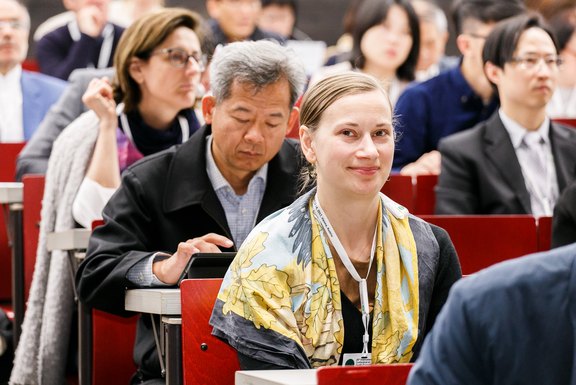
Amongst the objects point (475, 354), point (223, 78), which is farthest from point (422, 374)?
point (223, 78)

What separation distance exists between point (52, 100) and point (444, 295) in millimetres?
3022

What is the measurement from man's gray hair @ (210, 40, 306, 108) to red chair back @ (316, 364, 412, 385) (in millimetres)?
1215

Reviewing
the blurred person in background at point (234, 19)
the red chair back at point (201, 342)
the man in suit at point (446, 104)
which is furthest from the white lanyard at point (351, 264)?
the blurred person in background at point (234, 19)

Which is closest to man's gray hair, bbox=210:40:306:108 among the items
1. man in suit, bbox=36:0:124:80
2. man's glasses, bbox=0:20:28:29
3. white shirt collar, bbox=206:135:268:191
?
white shirt collar, bbox=206:135:268:191

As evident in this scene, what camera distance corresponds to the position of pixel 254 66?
2.82 metres

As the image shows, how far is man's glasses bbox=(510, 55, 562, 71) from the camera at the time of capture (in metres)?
4.07

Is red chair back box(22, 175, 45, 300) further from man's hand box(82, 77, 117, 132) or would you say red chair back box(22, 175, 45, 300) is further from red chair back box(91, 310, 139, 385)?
red chair back box(91, 310, 139, 385)

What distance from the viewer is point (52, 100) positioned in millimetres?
4941

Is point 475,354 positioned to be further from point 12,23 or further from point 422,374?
point 12,23

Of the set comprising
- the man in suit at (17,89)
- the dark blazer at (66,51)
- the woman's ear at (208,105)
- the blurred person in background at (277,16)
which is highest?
the blurred person in background at (277,16)

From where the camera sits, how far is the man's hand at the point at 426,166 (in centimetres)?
434

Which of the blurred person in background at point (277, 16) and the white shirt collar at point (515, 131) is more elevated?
the blurred person in background at point (277, 16)

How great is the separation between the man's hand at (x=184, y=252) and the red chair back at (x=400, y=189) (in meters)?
1.23

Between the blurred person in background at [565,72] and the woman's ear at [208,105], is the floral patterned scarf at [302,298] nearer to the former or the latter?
the woman's ear at [208,105]
